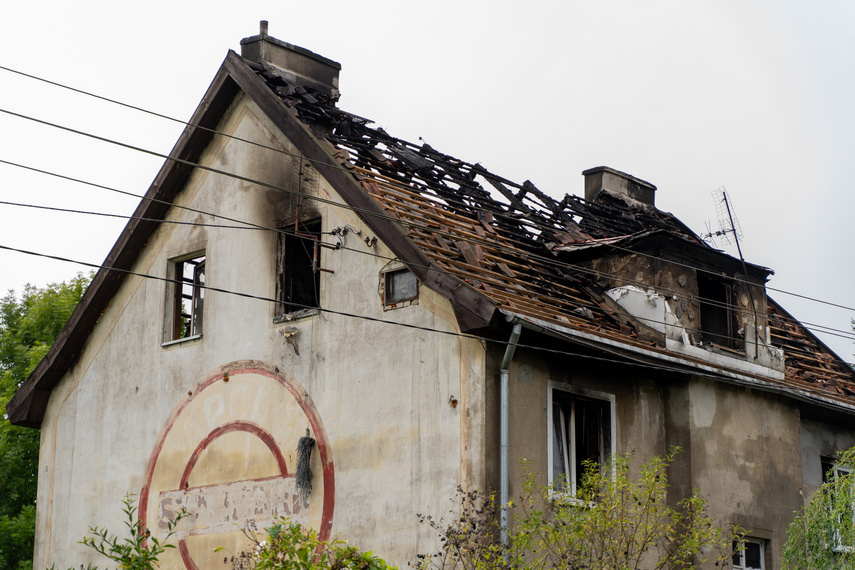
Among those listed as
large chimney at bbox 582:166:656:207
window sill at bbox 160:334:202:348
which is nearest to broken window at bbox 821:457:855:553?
large chimney at bbox 582:166:656:207

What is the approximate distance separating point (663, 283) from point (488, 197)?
3.15 metres

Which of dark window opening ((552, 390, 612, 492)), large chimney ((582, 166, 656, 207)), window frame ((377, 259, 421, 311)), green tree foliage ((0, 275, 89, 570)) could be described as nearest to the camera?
window frame ((377, 259, 421, 311))

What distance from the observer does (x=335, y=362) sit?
1440 cm

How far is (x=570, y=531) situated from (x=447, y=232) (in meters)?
4.69

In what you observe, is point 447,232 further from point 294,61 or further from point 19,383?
point 19,383

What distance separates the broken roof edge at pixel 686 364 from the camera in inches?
506

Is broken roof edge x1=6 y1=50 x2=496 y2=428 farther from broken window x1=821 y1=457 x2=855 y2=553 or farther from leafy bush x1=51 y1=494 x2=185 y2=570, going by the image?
broken window x1=821 y1=457 x2=855 y2=553

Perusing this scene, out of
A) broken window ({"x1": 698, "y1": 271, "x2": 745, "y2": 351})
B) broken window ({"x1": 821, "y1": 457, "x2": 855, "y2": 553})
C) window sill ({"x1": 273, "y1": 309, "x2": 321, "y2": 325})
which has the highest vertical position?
broken window ({"x1": 698, "y1": 271, "x2": 745, "y2": 351})

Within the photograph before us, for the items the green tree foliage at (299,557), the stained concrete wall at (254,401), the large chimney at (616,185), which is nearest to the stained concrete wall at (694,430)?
the stained concrete wall at (254,401)

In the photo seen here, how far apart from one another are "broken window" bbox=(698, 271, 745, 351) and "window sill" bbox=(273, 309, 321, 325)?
580cm

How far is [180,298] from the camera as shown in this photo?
17438 mm

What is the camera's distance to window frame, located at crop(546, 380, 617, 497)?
1341 centimetres

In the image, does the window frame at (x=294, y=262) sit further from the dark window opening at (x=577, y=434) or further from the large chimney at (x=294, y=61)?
the dark window opening at (x=577, y=434)

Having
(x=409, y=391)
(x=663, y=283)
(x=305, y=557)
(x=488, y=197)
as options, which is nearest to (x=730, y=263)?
(x=663, y=283)
